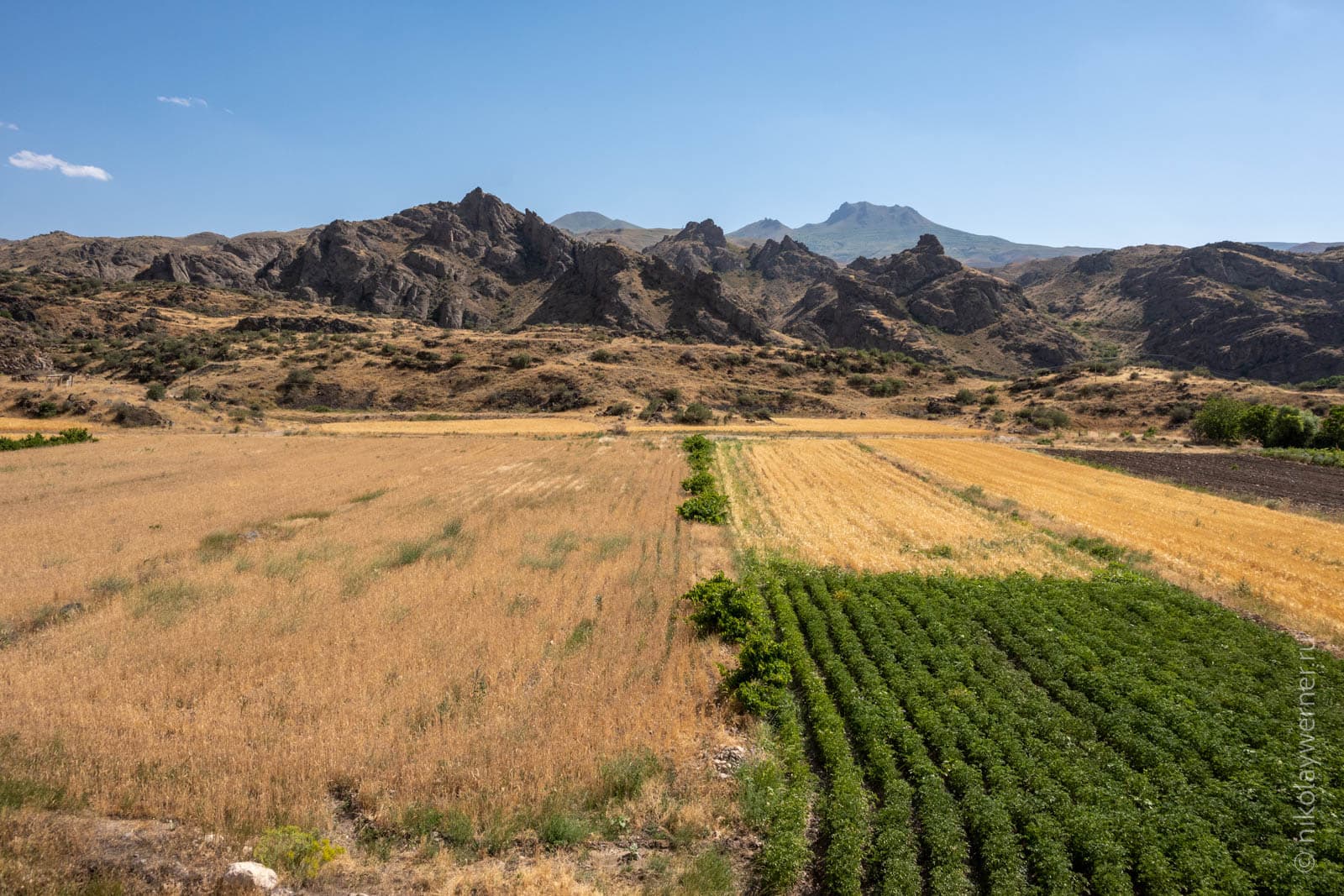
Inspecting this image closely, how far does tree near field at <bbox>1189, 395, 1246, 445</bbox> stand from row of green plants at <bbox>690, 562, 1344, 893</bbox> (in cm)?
5976

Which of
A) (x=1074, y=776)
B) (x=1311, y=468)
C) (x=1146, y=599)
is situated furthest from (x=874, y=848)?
(x=1311, y=468)

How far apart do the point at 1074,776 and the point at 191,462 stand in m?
44.2

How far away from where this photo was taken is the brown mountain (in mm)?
123875

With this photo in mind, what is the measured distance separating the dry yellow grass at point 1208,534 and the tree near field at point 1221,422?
29850mm

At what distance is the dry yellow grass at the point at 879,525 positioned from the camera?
19.0 meters

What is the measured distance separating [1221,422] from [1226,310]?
119 metres

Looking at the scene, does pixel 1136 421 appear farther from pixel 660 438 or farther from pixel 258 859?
pixel 258 859

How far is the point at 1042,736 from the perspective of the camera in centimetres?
916

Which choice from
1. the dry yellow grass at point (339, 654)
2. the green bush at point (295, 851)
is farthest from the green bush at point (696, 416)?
the green bush at point (295, 851)

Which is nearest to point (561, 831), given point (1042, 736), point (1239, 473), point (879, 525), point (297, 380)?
point (1042, 736)

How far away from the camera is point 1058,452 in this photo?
5275cm

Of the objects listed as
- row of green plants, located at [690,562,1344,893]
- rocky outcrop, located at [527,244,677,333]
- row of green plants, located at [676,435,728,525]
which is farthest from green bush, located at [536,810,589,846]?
rocky outcrop, located at [527,244,677,333]

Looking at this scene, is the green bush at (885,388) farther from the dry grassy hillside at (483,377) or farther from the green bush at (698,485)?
the green bush at (698,485)

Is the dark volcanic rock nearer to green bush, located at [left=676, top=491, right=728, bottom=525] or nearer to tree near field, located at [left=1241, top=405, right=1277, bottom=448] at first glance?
green bush, located at [left=676, top=491, right=728, bottom=525]
